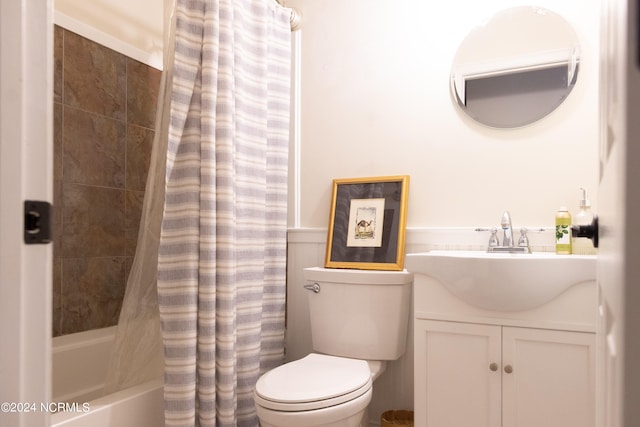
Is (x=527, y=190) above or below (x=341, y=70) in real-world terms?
below

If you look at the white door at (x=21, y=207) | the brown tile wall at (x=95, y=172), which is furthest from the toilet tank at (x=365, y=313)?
the white door at (x=21, y=207)

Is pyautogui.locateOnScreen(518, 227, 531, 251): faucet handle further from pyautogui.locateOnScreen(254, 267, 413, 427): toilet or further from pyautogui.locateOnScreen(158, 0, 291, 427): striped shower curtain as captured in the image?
pyautogui.locateOnScreen(158, 0, 291, 427): striped shower curtain

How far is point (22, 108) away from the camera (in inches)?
22.0

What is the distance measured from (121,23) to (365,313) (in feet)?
6.17

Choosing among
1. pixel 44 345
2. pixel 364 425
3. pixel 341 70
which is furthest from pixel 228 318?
pixel 341 70

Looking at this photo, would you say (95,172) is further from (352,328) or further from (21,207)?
(21,207)

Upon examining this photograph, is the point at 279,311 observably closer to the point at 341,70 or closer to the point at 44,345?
the point at 341,70

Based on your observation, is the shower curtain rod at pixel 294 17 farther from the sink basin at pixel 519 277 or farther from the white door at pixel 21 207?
the white door at pixel 21 207

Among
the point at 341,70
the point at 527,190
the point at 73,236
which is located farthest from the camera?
the point at 341,70

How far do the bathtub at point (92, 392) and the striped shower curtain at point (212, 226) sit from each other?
0.10 m

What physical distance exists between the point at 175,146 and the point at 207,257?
41cm

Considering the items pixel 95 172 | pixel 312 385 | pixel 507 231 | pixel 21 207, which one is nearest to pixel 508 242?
pixel 507 231

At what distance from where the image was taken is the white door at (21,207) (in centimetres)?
55

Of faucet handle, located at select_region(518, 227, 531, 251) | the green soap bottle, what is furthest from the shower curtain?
the green soap bottle
